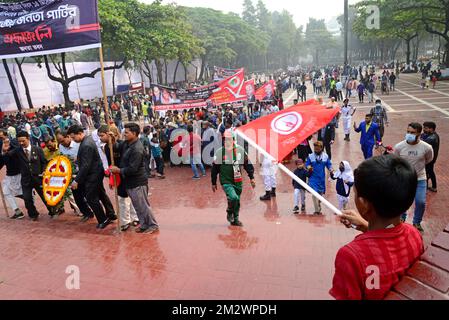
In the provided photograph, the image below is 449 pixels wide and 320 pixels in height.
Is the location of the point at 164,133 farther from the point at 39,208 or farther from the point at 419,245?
the point at 419,245

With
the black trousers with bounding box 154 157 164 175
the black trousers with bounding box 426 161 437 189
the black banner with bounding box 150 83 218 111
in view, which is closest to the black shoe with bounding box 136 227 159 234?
the black trousers with bounding box 154 157 164 175

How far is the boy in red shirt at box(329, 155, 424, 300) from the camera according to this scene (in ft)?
4.85

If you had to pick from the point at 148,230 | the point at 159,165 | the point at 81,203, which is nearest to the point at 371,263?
the point at 148,230

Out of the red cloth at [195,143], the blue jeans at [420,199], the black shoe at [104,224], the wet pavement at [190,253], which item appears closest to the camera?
the wet pavement at [190,253]

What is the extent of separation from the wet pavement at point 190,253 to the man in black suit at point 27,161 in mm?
703


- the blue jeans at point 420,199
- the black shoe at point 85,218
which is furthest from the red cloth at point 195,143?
the blue jeans at point 420,199

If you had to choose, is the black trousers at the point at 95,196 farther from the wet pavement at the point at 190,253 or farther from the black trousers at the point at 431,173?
the black trousers at the point at 431,173

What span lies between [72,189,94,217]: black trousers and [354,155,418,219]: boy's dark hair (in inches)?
221

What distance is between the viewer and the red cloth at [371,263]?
4.84 ft

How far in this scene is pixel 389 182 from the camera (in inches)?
58.9

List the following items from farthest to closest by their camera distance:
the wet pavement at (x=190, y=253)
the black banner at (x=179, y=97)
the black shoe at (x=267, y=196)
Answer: the black banner at (x=179, y=97)
the black shoe at (x=267, y=196)
the wet pavement at (x=190, y=253)

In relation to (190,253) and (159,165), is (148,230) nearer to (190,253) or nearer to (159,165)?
(190,253)

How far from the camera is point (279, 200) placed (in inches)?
293

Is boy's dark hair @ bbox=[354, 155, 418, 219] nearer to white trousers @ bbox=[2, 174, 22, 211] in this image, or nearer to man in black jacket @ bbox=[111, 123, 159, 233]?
man in black jacket @ bbox=[111, 123, 159, 233]
